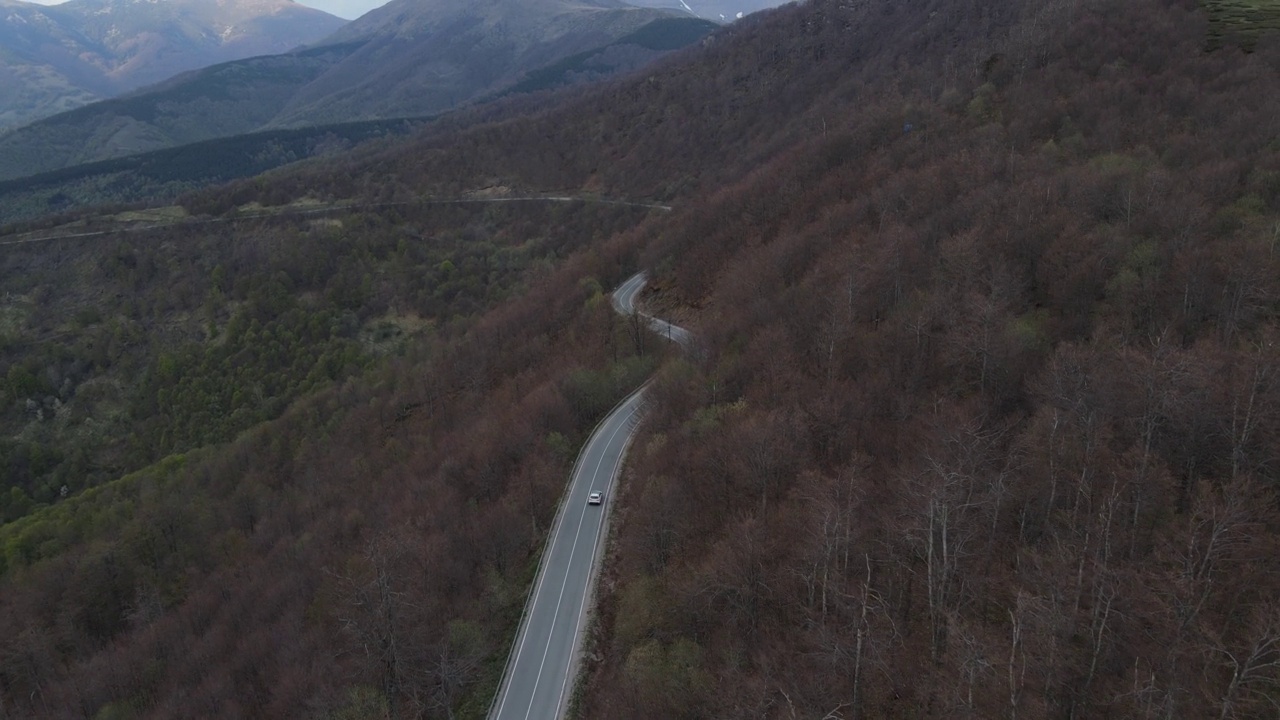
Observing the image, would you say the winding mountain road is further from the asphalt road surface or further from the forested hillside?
the asphalt road surface

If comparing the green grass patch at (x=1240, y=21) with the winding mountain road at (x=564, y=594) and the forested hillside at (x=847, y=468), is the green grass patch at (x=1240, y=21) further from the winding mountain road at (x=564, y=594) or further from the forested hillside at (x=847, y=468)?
the winding mountain road at (x=564, y=594)

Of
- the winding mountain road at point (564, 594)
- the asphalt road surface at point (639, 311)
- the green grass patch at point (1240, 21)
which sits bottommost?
the winding mountain road at point (564, 594)

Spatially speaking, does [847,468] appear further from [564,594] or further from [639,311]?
[639,311]

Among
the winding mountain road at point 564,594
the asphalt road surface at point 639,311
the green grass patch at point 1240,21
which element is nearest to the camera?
the winding mountain road at point 564,594

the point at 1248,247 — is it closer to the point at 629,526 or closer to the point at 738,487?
the point at 738,487

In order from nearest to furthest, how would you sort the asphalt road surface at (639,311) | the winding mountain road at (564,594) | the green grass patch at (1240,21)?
the winding mountain road at (564,594), the asphalt road surface at (639,311), the green grass patch at (1240,21)

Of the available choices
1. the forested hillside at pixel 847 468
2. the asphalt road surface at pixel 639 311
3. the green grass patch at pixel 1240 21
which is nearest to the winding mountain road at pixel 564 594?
the forested hillside at pixel 847 468
